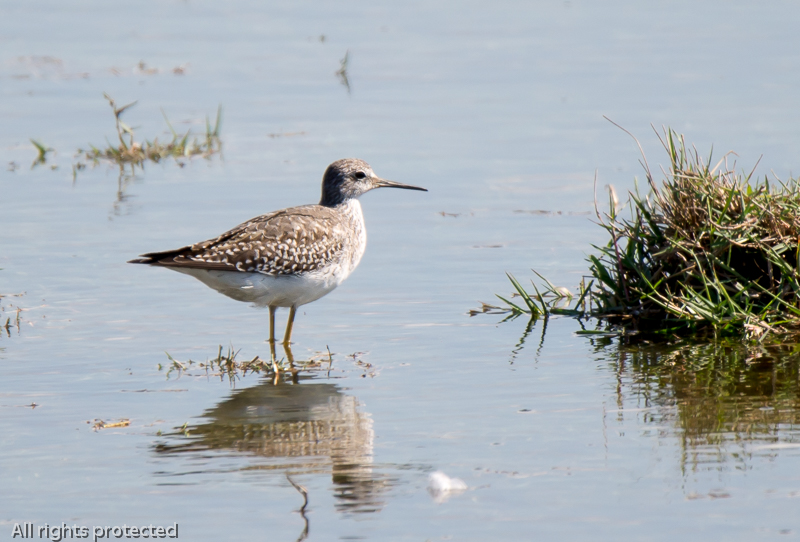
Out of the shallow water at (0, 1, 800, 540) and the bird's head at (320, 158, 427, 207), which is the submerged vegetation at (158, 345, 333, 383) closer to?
the shallow water at (0, 1, 800, 540)

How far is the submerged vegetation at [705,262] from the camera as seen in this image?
25.5 ft

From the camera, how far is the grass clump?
13453 mm

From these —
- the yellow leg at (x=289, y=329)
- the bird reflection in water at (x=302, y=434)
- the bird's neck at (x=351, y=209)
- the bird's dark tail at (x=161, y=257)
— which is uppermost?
the bird's neck at (x=351, y=209)

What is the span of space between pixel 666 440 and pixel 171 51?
14282 mm

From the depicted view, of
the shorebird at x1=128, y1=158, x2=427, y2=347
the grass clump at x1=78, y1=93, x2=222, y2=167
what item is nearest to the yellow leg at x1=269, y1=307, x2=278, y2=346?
the shorebird at x1=128, y1=158, x2=427, y2=347

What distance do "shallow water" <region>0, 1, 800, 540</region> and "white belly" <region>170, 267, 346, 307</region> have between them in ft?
1.06

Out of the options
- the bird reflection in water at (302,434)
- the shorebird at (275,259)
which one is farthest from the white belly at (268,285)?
the bird reflection in water at (302,434)

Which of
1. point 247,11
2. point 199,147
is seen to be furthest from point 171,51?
point 199,147

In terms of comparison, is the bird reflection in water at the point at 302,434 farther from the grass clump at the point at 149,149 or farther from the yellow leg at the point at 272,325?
the grass clump at the point at 149,149

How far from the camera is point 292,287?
8711 millimetres

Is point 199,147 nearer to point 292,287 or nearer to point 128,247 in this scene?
point 128,247

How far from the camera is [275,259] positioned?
867 centimetres

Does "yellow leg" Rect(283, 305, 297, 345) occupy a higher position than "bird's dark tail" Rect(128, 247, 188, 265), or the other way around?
"bird's dark tail" Rect(128, 247, 188, 265)

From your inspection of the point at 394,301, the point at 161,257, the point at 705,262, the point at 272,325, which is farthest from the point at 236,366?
the point at 705,262
